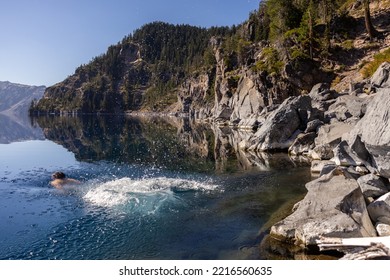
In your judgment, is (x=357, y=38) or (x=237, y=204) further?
(x=357, y=38)

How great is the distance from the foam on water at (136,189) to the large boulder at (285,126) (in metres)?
18.6

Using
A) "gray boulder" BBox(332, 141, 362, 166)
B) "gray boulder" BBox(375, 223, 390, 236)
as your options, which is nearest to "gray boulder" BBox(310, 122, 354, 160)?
"gray boulder" BBox(332, 141, 362, 166)

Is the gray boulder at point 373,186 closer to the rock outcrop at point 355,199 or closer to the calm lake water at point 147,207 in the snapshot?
the rock outcrop at point 355,199

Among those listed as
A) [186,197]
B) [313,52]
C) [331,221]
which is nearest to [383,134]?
[331,221]

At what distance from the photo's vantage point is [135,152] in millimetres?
49062

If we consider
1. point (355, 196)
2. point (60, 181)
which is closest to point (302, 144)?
point (355, 196)

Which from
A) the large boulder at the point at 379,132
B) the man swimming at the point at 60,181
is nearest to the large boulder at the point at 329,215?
the large boulder at the point at 379,132

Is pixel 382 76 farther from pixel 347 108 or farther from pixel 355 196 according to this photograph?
pixel 355 196

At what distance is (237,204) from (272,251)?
727 cm

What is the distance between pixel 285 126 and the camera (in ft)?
141

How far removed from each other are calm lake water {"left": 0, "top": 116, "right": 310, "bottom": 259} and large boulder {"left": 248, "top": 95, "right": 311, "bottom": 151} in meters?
4.96

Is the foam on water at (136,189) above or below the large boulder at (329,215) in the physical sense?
below

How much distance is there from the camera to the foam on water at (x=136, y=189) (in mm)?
22781
